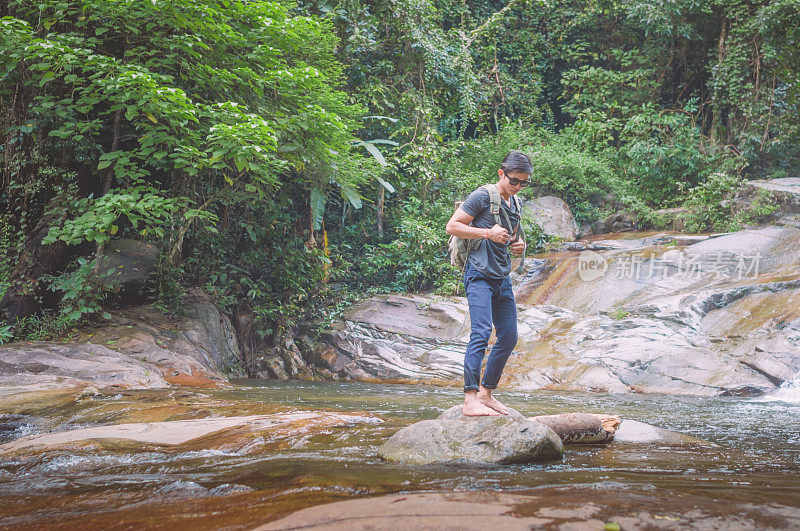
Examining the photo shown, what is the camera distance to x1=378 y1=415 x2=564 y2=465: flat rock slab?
9.08ft

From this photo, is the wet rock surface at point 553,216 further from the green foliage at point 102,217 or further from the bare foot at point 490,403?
the bare foot at point 490,403

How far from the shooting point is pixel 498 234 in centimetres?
328

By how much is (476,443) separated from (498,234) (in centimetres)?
129

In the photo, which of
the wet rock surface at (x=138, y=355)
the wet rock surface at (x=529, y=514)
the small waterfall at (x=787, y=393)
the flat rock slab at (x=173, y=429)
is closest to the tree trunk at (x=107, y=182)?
the wet rock surface at (x=138, y=355)

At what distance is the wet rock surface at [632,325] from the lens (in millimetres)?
6824

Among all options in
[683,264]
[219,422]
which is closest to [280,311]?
[219,422]

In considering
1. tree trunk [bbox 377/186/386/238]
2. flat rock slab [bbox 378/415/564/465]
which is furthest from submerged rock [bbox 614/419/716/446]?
tree trunk [bbox 377/186/386/238]

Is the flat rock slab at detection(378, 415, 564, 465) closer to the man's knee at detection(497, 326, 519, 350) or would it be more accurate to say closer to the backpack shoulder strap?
the man's knee at detection(497, 326, 519, 350)

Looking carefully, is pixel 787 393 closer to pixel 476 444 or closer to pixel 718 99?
pixel 476 444

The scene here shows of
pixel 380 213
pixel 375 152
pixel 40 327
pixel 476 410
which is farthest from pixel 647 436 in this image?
pixel 380 213

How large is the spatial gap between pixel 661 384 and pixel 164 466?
20.3 feet

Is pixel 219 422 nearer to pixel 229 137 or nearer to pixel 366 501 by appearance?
pixel 366 501

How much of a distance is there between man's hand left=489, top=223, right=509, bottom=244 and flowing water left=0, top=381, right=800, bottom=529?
4.48ft

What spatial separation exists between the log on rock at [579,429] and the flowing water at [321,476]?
11 centimetres
